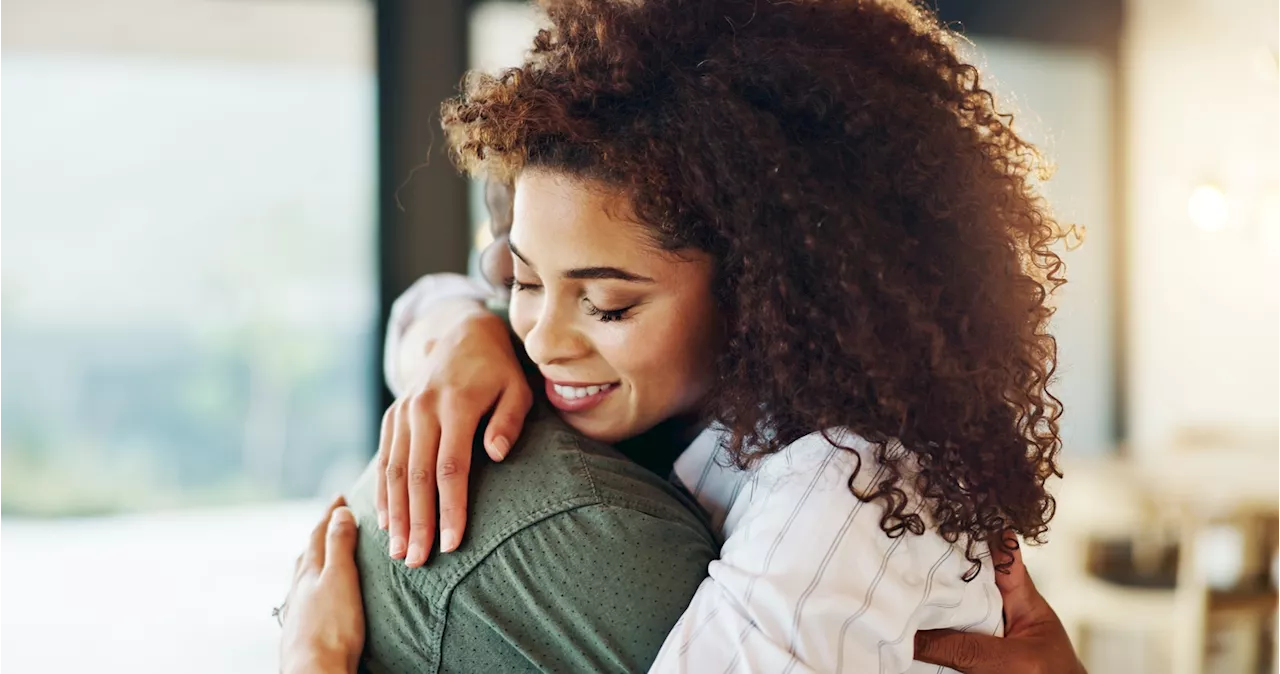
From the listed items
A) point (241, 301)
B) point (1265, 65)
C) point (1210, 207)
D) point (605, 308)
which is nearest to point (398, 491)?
point (605, 308)

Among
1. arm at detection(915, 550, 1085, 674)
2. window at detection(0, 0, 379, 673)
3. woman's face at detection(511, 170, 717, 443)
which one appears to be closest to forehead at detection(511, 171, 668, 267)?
woman's face at detection(511, 170, 717, 443)

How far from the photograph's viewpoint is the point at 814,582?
89cm

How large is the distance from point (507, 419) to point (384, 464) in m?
0.14

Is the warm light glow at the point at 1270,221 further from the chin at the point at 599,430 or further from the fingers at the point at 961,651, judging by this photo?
the chin at the point at 599,430

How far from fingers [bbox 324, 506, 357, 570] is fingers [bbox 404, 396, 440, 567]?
0.12 meters

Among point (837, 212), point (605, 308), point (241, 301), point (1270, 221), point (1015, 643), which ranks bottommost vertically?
point (241, 301)

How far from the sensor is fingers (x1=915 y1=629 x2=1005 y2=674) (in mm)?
1046

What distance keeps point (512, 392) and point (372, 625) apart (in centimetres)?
27

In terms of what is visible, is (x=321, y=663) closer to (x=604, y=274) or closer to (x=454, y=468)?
(x=454, y=468)

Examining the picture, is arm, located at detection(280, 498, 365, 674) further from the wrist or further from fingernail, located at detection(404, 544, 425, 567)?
fingernail, located at detection(404, 544, 425, 567)

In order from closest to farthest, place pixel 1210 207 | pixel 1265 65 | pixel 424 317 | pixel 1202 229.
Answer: pixel 424 317
pixel 1265 65
pixel 1210 207
pixel 1202 229

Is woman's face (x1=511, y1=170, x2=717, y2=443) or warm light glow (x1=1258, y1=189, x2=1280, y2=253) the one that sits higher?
woman's face (x1=511, y1=170, x2=717, y2=443)

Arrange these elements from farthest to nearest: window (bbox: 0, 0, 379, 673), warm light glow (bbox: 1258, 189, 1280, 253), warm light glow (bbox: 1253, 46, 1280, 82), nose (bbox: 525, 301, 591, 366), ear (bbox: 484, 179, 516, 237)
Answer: warm light glow (bbox: 1258, 189, 1280, 253), warm light glow (bbox: 1253, 46, 1280, 82), window (bbox: 0, 0, 379, 673), ear (bbox: 484, 179, 516, 237), nose (bbox: 525, 301, 591, 366)

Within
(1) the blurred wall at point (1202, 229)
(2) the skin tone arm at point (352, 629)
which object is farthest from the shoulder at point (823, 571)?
(1) the blurred wall at point (1202, 229)
